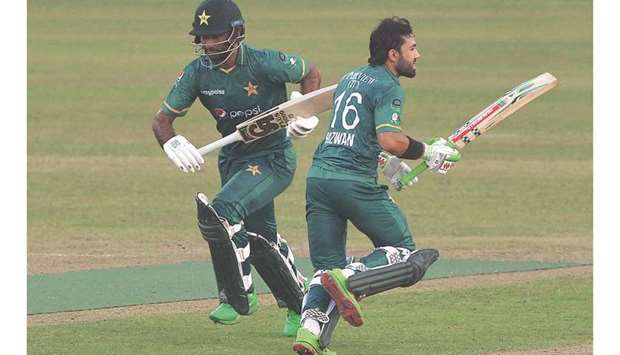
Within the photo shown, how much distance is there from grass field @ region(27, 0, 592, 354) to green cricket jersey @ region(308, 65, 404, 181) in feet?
3.78

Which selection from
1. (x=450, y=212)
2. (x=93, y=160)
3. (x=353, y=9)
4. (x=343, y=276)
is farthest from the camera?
(x=353, y=9)

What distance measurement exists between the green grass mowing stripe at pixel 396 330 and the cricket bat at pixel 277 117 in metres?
1.15

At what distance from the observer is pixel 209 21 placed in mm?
9906

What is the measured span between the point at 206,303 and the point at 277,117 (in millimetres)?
2081

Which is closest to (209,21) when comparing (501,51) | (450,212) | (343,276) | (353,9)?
(343,276)

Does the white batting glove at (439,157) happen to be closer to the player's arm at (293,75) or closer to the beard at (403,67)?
the beard at (403,67)

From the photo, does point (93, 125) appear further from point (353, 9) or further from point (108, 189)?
point (353, 9)

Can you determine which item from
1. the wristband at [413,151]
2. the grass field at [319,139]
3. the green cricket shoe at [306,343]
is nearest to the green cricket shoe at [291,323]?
the grass field at [319,139]

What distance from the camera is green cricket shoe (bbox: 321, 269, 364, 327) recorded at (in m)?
8.79

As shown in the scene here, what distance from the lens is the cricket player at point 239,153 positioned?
9.78m

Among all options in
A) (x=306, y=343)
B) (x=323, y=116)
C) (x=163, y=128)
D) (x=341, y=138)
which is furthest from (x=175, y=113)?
(x=323, y=116)

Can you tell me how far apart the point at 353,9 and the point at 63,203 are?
21024 millimetres

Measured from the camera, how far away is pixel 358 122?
9102mm

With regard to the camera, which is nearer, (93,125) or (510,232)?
(510,232)
